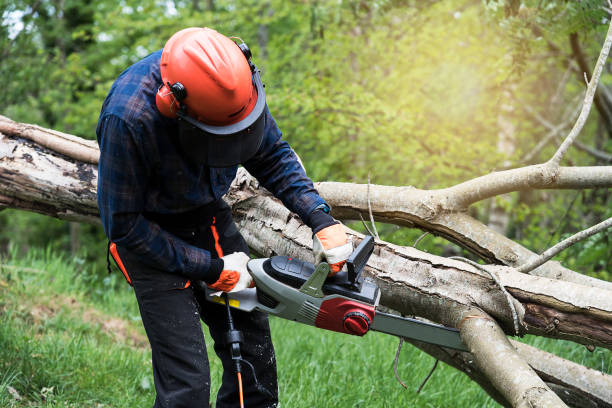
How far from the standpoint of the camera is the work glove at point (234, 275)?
2.32 m

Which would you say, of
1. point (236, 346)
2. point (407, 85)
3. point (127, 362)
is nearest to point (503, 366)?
point (236, 346)

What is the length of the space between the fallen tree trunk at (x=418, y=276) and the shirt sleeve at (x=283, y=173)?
1.16ft

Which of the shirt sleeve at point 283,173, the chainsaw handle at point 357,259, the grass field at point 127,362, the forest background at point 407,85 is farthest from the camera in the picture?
the forest background at point 407,85

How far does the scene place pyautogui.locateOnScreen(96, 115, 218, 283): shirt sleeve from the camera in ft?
6.46

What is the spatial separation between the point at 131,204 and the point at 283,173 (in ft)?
2.57

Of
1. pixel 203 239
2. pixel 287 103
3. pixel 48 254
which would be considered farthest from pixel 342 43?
pixel 203 239

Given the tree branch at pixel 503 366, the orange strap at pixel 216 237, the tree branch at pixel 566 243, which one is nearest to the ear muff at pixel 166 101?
the orange strap at pixel 216 237

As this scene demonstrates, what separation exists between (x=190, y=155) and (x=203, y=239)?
1.92 ft

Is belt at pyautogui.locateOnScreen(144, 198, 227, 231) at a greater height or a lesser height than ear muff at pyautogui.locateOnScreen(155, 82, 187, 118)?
lesser

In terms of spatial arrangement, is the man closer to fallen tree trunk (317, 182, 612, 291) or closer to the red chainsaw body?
the red chainsaw body

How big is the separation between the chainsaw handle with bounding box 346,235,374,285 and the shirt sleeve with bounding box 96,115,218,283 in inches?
25.2

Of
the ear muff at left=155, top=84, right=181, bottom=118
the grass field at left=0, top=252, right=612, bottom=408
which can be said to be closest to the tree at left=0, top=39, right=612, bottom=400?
the grass field at left=0, top=252, right=612, bottom=408

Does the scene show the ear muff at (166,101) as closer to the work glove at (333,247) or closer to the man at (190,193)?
the man at (190,193)

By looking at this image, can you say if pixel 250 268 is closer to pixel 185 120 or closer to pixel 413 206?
pixel 185 120
